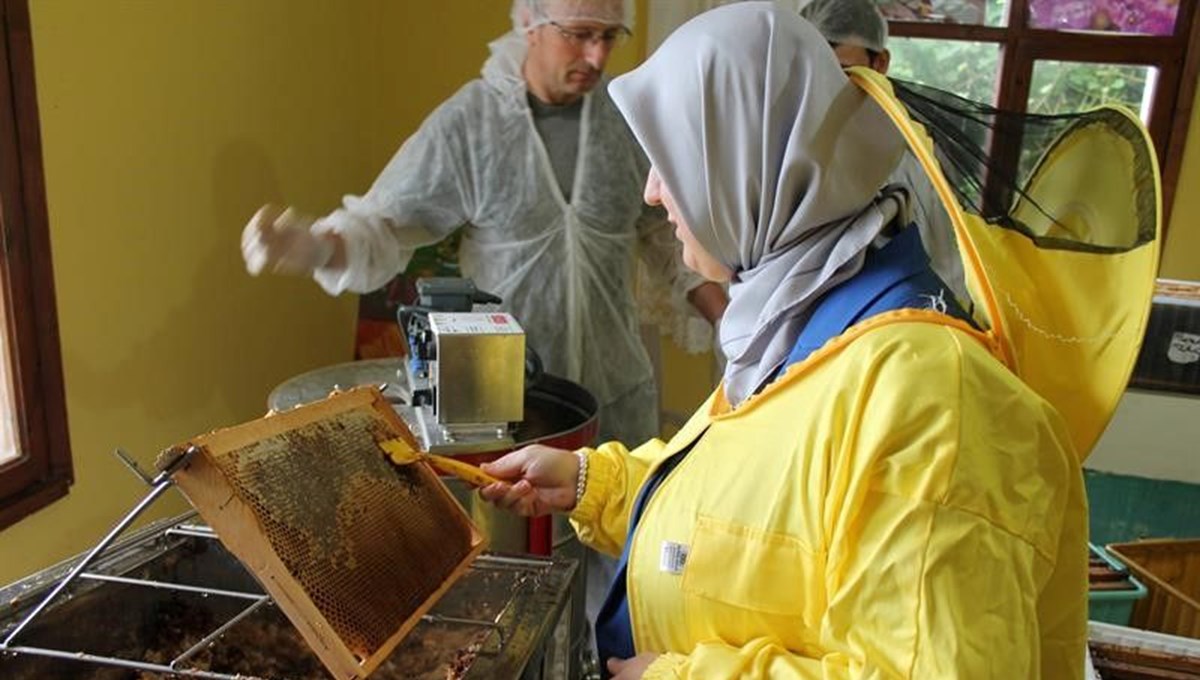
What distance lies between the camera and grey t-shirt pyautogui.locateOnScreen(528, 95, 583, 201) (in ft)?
6.22

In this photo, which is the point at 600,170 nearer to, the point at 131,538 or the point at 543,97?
the point at 543,97

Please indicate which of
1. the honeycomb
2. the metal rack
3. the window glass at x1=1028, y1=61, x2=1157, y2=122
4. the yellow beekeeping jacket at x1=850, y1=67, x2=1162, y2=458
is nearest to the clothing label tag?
the metal rack

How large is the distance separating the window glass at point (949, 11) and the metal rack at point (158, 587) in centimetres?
231

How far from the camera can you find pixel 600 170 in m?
1.90

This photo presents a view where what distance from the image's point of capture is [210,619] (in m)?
0.92

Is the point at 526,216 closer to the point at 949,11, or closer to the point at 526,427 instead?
the point at 526,427

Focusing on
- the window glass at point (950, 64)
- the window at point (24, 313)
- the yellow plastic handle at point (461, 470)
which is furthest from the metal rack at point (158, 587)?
the window glass at point (950, 64)

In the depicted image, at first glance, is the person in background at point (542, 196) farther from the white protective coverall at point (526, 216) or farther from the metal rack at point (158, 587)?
the metal rack at point (158, 587)

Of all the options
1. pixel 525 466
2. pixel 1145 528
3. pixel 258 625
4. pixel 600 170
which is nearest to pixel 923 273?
pixel 525 466

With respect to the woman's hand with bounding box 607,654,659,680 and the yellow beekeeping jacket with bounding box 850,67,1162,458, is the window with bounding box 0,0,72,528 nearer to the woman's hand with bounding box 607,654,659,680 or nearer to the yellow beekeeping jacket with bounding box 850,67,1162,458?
the woman's hand with bounding box 607,654,659,680

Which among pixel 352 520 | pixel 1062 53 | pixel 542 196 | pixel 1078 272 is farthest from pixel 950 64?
pixel 352 520

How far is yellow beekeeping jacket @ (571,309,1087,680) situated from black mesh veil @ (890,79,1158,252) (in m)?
0.18

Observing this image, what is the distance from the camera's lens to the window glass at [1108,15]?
Result: 2543mm

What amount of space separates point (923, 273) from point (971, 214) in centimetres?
7
